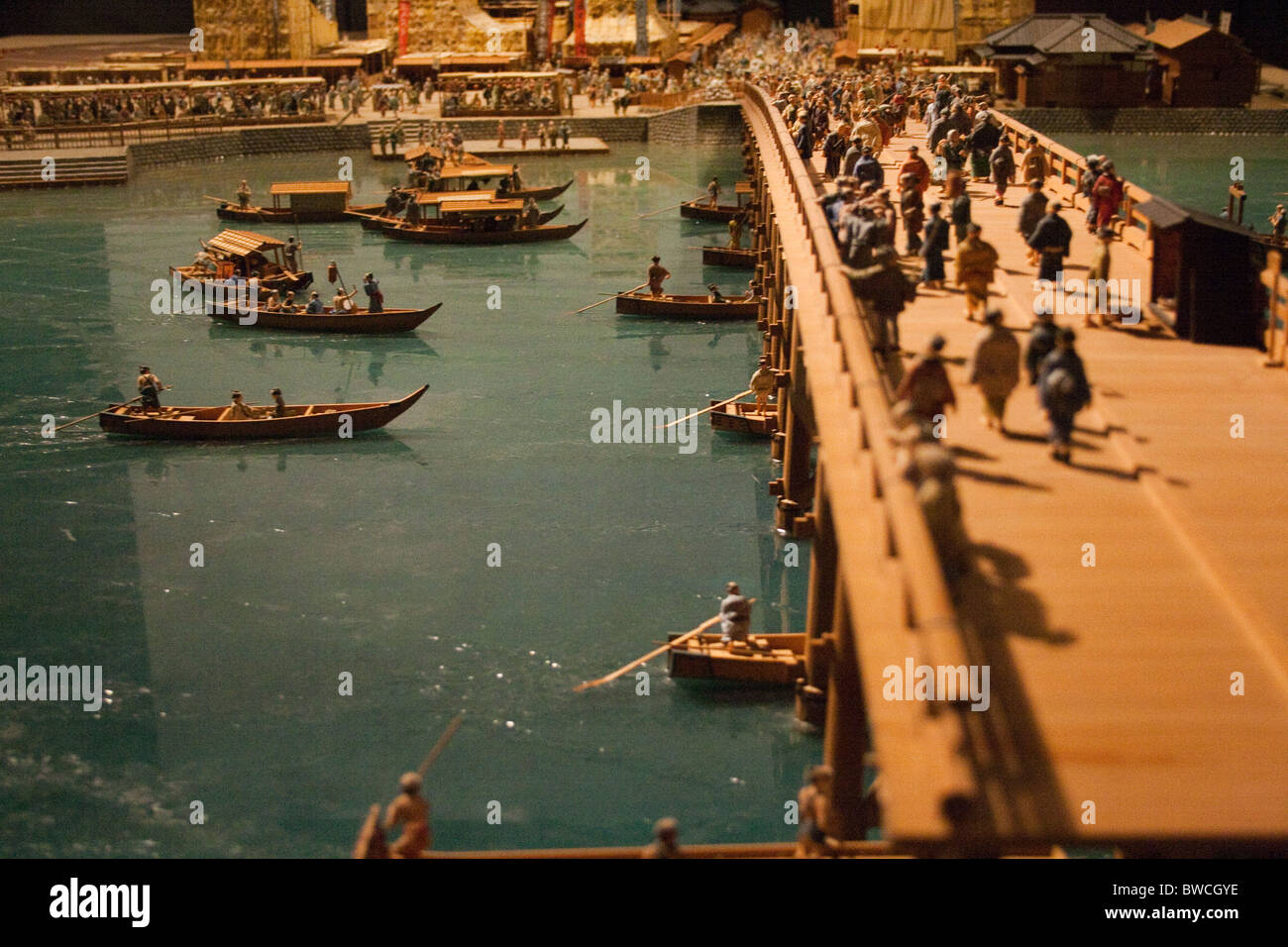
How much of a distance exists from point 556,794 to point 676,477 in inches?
524

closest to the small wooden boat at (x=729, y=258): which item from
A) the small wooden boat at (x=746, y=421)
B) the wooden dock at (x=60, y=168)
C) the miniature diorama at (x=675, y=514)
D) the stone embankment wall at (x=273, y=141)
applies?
the miniature diorama at (x=675, y=514)

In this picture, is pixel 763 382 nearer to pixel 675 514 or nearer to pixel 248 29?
pixel 675 514

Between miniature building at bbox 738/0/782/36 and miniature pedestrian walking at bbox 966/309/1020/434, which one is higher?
miniature building at bbox 738/0/782/36

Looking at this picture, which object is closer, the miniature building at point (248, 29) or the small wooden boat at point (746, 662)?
the small wooden boat at point (746, 662)

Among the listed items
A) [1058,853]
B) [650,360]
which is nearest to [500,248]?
[650,360]

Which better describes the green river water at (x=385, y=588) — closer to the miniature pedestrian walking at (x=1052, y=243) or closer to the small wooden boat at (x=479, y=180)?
the miniature pedestrian walking at (x=1052, y=243)

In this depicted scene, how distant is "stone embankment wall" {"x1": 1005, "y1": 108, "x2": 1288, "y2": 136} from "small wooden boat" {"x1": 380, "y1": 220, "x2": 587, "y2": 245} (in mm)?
32102

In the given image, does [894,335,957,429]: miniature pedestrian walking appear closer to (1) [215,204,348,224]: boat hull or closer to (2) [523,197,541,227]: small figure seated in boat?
(2) [523,197,541,227]: small figure seated in boat

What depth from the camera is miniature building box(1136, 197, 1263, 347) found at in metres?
19.8

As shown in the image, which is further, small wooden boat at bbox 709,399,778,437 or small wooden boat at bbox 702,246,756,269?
small wooden boat at bbox 702,246,756,269

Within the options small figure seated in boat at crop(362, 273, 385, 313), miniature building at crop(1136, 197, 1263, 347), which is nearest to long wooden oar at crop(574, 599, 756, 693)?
miniature building at crop(1136, 197, 1263, 347)

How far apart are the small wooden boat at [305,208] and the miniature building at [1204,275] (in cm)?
4846

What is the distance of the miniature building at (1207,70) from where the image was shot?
80000 mm

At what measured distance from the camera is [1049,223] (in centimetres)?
2233
